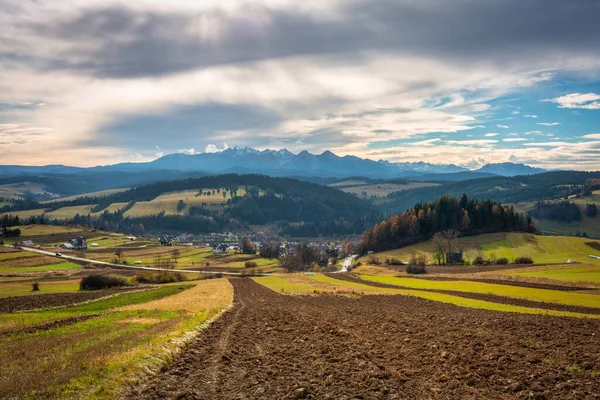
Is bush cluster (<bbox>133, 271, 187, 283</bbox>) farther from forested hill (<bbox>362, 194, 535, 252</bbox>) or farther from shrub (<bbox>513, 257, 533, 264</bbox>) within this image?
shrub (<bbox>513, 257, 533, 264</bbox>)

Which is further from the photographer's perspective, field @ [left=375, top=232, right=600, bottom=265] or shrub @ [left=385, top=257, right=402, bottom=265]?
shrub @ [left=385, top=257, right=402, bottom=265]

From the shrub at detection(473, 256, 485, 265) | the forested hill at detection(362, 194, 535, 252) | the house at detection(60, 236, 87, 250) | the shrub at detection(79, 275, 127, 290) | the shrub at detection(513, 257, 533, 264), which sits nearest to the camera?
the shrub at detection(79, 275, 127, 290)

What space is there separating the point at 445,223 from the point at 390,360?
5910 inches

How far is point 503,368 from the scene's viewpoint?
18219 mm

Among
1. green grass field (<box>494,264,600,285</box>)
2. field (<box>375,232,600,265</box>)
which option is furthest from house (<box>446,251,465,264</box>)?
green grass field (<box>494,264,600,285</box>)

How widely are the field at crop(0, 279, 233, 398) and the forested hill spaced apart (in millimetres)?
134360

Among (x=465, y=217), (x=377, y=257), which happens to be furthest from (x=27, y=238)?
(x=465, y=217)

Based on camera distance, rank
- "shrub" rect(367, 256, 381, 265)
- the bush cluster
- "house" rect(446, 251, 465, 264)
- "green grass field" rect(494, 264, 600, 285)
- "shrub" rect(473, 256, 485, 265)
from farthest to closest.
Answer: "shrub" rect(367, 256, 381, 265), "house" rect(446, 251, 465, 264), "shrub" rect(473, 256, 485, 265), the bush cluster, "green grass field" rect(494, 264, 600, 285)

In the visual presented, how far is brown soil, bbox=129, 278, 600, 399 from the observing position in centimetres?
1566

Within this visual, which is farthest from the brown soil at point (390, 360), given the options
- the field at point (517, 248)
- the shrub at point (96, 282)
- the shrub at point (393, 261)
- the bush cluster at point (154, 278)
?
the shrub at point (393, 261)

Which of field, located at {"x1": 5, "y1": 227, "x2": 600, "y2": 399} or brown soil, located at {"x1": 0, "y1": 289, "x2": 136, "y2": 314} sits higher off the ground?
field, located at {"x1": 5, "y1": 227, "x2": 600, "y2": 399}

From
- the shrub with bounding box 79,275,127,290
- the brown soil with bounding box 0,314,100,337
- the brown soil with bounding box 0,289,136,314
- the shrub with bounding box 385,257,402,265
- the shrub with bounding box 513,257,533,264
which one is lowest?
the shrub with bounding box 385,257,402,265

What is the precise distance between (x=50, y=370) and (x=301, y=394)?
1094 cm

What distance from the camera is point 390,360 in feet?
65.5
